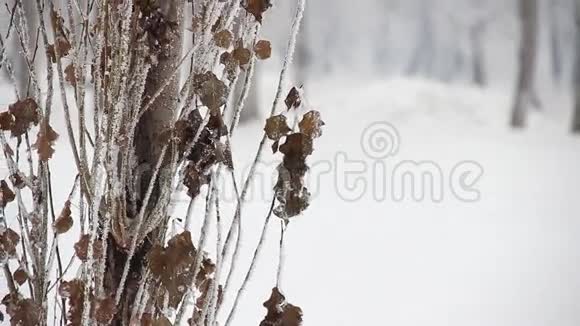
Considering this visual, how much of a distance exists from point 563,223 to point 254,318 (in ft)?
5.67

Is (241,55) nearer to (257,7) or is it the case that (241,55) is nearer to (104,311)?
(257,7)

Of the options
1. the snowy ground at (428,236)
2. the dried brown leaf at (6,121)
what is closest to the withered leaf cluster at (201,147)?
the dried brown leaf at (6,121)

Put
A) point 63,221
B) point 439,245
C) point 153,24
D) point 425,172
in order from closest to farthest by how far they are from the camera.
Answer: point 153,24
point 63,221
point 439,245
point 425,172

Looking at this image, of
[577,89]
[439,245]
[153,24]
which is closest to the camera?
[153,24]

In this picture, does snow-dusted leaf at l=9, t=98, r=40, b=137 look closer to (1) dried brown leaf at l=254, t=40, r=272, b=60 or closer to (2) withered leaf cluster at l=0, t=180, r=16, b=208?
(2) withered leaf cluster at l=0, t=180, r=16, b=208

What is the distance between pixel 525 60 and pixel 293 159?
5.20 metres

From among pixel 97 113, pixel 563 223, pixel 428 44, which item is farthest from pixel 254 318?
pixel 428 44

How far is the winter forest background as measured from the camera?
1.89 metres

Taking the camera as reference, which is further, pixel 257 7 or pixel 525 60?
pixel 525 60

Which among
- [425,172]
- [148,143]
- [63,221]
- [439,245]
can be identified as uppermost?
[425,172]

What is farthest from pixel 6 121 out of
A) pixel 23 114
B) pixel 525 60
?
pixel 525 60

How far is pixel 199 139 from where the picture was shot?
27.5 inches

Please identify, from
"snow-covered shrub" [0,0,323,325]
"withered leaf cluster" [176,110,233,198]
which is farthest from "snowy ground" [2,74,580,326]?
"withered leaf cluster" [176,110,233,198]

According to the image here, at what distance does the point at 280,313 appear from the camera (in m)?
0.75
